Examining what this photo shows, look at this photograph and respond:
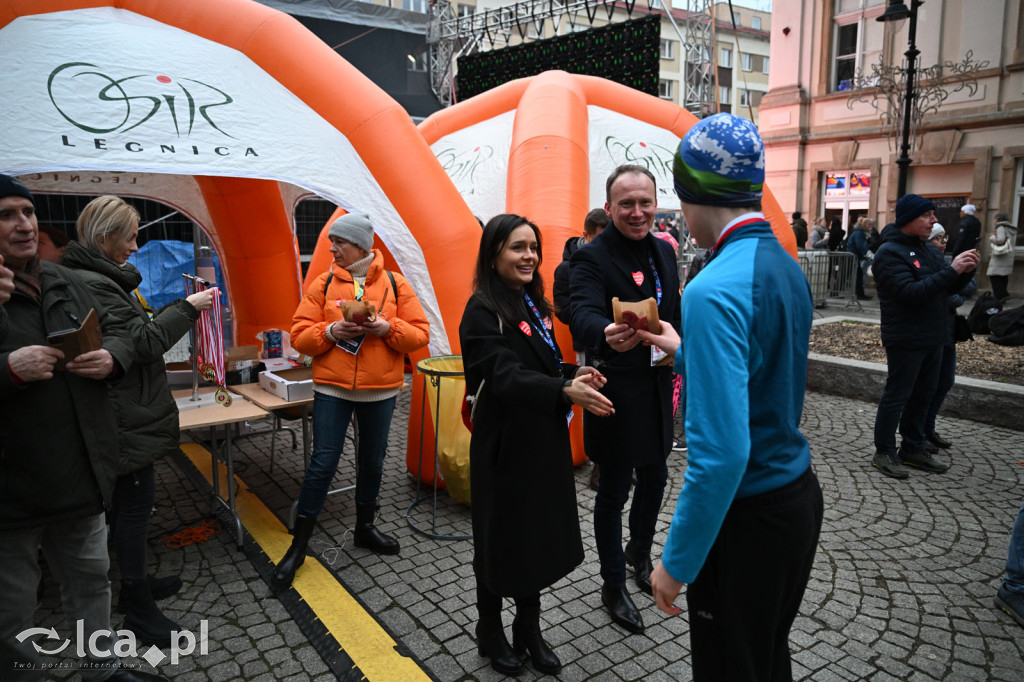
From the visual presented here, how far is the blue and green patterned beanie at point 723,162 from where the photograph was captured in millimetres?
1704

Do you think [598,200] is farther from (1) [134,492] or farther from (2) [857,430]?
(1) [134,492]

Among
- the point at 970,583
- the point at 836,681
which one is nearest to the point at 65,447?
the point at 836,681

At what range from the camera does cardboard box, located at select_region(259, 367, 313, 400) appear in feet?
14.0

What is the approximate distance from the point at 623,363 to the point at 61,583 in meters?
2.44

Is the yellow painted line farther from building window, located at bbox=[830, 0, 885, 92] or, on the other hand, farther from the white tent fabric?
building window, located at bbox=[830, 0, 885, 92]

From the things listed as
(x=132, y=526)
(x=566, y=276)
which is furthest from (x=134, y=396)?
(x=566, y=276)

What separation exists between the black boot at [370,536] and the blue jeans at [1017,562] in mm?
3180

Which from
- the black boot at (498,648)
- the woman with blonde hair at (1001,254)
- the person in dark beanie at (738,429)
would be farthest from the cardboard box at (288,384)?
the woman with blonde hair at (1001,254)

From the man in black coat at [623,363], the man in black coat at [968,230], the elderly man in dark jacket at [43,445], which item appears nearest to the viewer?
the elderly man in dark jacket at [43,445]

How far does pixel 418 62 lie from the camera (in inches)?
720

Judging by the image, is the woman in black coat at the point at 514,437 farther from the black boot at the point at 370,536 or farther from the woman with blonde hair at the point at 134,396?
the woman with blonde hair at the point at 134,396

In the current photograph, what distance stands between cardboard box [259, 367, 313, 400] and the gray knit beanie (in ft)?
3.47

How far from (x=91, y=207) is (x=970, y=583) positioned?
4.79m

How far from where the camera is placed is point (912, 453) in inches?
206
